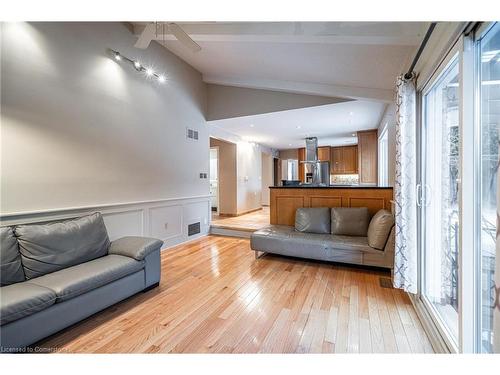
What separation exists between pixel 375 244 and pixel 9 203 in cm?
394

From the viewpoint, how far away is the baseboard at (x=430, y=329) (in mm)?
1561

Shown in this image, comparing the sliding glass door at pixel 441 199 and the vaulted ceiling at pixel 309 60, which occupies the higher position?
the vaulted ceiling at pixel 309 60

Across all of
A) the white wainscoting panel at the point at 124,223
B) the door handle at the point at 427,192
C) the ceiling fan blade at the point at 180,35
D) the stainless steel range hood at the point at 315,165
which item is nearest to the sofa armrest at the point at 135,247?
the white wainscoting panel at the point at 124,223

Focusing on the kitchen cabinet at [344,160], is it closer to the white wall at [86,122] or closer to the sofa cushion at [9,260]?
the white wall at [86,122]

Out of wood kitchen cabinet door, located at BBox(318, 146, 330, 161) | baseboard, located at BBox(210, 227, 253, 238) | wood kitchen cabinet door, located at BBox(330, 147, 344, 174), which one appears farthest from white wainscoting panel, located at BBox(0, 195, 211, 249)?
wood kitchen cabinet door, located at BBox(330, 147, 344, 174)

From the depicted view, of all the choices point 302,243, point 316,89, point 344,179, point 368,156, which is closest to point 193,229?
point 302,243

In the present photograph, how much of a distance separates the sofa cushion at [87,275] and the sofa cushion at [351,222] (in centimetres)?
275

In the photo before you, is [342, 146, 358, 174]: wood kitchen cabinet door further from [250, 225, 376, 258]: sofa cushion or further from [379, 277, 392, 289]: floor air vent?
[379, 277, 392, 289]: floor air vent

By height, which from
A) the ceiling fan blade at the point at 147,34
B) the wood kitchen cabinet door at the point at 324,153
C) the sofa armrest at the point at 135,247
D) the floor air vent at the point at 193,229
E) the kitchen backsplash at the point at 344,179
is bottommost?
the floor air vent at the point at 193,229

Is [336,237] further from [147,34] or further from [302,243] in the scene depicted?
[147,34]

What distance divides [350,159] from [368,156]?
2.10 m

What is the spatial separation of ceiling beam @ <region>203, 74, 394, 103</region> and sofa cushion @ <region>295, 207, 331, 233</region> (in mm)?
1811
